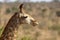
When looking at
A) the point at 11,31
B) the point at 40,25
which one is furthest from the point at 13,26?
the point at 40,25

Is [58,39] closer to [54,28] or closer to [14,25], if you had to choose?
[54,28]

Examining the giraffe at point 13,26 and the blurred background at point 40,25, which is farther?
the blurred background at point 40,25

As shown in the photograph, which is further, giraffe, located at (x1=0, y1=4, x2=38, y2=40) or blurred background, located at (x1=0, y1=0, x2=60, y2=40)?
blurred background, located at (x1=0, y1=0, x2=60, y2=40)

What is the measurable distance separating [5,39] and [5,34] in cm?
15

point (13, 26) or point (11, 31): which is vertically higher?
point (13, 26)

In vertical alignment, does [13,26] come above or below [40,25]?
above

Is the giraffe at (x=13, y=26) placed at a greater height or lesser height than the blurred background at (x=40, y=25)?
greater

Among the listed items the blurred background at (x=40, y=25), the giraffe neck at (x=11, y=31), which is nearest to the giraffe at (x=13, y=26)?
the giraffe neck at (x=11, y=31)

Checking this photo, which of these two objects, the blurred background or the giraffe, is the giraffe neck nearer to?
the giraffe

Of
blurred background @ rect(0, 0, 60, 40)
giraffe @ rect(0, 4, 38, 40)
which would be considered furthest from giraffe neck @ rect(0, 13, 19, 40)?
blurred background @ rect(0, 0, 60, 40)

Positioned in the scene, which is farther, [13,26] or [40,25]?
[40,25]

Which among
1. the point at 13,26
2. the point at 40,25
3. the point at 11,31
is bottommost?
the point at 40,25

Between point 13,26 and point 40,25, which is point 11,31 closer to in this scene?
point 13,26

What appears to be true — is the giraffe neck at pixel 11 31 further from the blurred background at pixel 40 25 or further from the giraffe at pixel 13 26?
the blurred background at pixel 40 25
